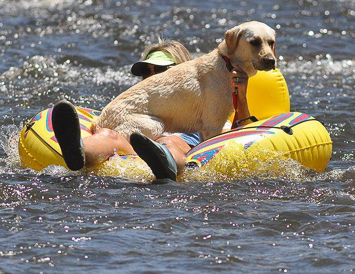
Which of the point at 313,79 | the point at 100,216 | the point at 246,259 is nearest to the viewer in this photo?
the point at 246,259

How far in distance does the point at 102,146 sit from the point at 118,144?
0.66 ft

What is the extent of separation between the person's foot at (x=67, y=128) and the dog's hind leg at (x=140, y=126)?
813 millimetres

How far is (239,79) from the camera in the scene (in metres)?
6.80

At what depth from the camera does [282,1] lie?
59.6 ft

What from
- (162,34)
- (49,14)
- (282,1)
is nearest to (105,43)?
(162,34)

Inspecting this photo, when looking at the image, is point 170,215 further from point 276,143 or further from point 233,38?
point 233,38

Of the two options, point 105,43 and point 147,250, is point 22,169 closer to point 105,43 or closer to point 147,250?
point 147,250

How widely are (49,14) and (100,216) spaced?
448 inches

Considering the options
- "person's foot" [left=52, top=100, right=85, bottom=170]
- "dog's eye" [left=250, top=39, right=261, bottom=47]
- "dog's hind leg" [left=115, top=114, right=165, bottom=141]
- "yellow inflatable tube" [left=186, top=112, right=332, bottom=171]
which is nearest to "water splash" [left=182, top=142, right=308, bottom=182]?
"yellow inflatable tube" [left=186, top=112, right=332, bottom=171]

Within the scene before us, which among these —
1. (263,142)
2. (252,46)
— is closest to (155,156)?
(263,142)

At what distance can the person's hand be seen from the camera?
6797 mm

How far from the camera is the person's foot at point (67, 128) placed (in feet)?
18.9

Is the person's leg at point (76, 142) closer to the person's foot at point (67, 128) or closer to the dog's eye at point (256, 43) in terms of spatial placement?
the person's foot at point (67, 128)

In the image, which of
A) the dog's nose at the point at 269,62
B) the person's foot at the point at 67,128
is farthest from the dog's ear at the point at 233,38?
the person's foot at the point at 67,128
